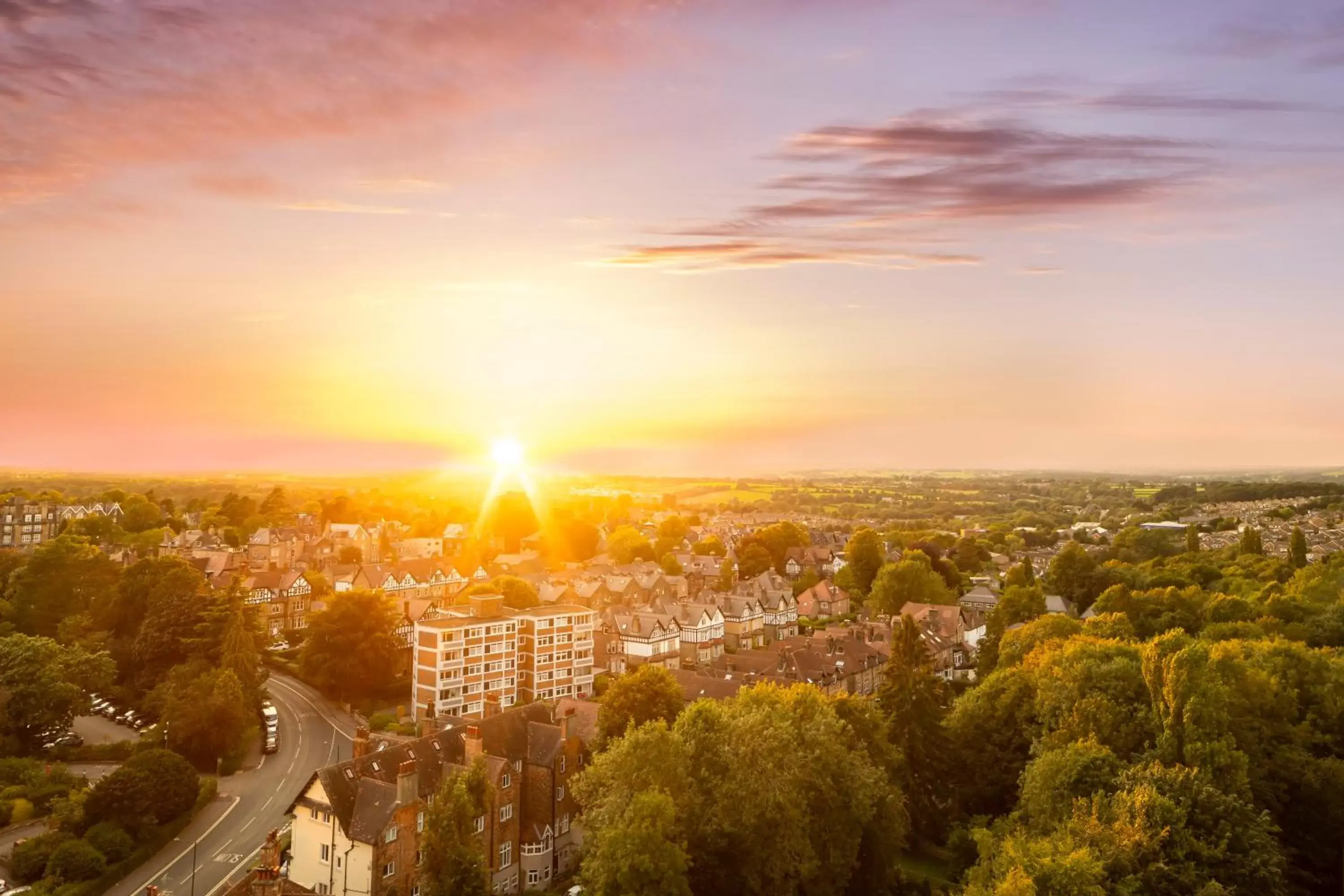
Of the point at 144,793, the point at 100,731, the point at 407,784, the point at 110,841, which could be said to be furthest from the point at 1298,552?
the point at 100,731

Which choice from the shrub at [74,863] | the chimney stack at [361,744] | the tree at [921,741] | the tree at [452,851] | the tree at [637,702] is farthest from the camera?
the tree at [921,741]

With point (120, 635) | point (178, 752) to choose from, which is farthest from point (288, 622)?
point (178, 752)

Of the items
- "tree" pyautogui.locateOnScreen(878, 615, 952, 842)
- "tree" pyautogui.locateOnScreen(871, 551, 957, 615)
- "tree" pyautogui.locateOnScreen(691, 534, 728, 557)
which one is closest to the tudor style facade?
"tree" pyautogui.locateOnScreen(878, 615, 952, 842)

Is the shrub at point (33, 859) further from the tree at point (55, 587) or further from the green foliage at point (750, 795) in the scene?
the tree at point (55, 587)

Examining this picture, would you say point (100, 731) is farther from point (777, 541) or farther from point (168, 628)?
point (777, 541)

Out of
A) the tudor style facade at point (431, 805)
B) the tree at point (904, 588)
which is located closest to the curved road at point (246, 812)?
the tudor style facade at point (431, 805)
